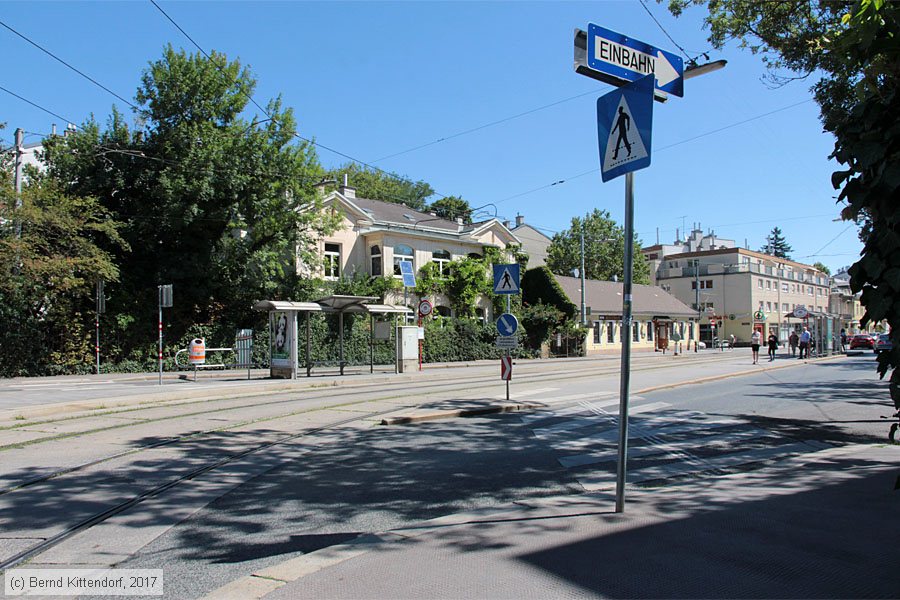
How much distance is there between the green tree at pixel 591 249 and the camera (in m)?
67.5

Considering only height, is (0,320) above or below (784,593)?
above

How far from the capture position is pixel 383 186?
6894 cm

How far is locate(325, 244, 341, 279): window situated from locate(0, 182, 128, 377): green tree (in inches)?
452

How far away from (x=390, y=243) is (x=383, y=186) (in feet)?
111

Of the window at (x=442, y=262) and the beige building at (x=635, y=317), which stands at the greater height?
the window at (x=442, y=262)

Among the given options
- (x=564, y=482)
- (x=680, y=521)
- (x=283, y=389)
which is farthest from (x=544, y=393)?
(x=680, y=521)

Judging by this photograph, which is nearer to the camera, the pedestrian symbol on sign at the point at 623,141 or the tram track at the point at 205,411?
the pedestrian symbol on sign at the point at 623,141

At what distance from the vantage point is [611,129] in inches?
206

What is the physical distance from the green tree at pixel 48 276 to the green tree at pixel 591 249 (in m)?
49.7

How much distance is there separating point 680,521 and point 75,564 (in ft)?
14.7

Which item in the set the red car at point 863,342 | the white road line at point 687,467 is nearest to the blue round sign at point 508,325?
the white road line at point 687,467

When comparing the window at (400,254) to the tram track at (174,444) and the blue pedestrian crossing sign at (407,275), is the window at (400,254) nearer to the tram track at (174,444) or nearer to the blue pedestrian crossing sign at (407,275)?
the blue pedestrian crossing sign at (407,275)

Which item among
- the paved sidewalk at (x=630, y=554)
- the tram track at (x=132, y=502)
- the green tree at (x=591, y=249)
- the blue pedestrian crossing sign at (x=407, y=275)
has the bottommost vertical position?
the tram track at (x=132, y=502)

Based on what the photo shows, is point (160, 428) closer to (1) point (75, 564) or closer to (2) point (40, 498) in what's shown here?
(2) point (40, 498)
